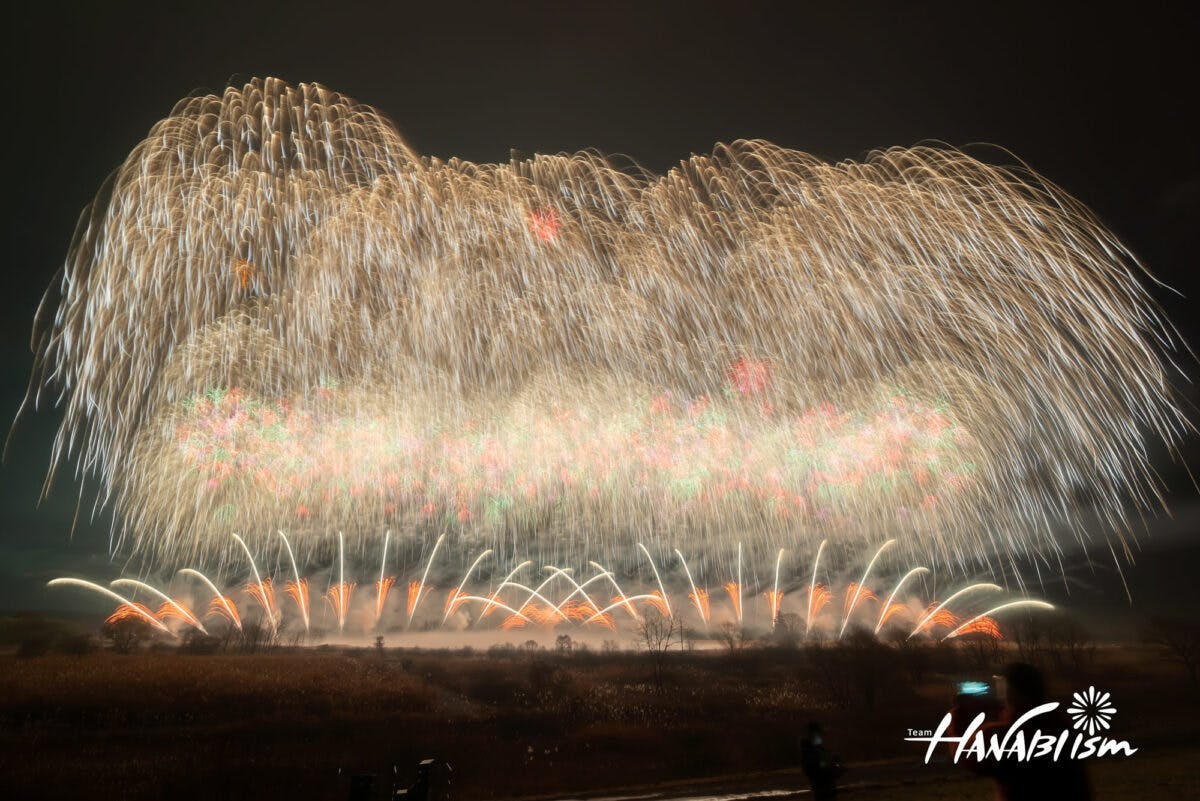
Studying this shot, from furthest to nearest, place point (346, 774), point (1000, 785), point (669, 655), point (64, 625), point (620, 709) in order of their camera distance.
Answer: point (669, 655) → point (64, 625) → point (620, 709) → point (346, 774) → point (1000, 785)

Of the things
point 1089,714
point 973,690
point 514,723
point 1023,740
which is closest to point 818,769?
point 973,690

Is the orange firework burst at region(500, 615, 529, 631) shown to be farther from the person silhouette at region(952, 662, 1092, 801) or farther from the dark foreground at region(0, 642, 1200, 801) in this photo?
the person silhouette at region(952, 662, 1092, 801)

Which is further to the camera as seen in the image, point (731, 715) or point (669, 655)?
point (669, 655)

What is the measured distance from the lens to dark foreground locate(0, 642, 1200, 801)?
75.2 feet

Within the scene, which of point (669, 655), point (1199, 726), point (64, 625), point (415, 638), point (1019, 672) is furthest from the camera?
point (415, 638)

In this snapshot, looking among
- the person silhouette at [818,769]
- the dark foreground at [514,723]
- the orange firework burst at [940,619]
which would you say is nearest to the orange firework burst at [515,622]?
the dark foreground at [514,723]

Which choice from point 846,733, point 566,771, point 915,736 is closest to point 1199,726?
point 915,736

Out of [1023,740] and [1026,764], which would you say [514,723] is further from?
[1023,740]

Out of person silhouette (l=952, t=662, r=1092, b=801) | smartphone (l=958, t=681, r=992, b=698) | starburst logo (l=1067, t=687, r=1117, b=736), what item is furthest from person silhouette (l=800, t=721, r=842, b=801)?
person silhouette (l=952, t=662, r=1092, b=801)

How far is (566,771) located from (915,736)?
16.2 metres

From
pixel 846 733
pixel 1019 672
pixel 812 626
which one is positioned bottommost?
pixel 846 733

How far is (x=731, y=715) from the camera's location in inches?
1340

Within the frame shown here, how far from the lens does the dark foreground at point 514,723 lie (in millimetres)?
22906

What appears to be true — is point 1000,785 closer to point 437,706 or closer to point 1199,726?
point 437,706
